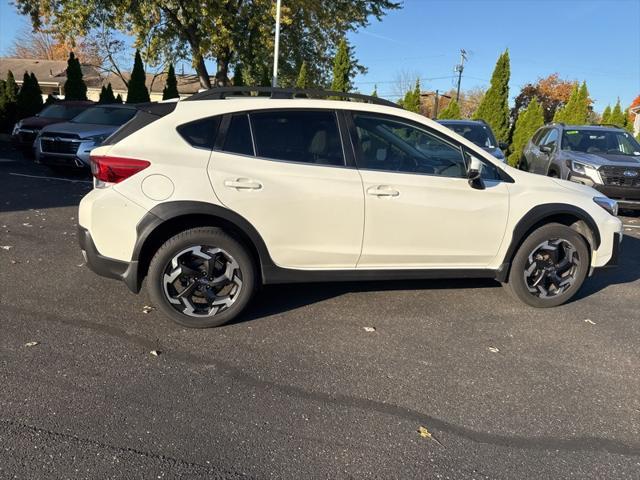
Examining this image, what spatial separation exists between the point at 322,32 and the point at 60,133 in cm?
1893

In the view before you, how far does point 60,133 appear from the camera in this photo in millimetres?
10578

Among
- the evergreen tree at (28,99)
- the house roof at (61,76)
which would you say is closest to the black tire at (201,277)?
the evergreen tree at (28,99)

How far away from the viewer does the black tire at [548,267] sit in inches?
177

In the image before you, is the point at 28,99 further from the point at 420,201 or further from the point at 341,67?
the point at 420,201

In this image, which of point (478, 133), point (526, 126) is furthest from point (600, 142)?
point (526, 126)

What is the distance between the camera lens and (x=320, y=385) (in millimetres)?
3193

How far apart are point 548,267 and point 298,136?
98.7 inches

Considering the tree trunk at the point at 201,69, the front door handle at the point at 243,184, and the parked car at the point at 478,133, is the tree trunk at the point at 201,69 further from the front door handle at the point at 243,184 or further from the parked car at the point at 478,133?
the front door handle at the point at 243,184

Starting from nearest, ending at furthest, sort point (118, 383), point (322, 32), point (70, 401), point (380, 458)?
point (380, 458), point (70, 401), point (118, 383), point (322, 32)

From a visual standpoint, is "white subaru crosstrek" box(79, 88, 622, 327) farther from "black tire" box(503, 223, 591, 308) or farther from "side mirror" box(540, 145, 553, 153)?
"side mirror" box(540, 145, 553, 153)

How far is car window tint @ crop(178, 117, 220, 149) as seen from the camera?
3.80 metres

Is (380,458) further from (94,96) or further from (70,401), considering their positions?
(94,96)

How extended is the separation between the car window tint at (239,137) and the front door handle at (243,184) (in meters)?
0.24

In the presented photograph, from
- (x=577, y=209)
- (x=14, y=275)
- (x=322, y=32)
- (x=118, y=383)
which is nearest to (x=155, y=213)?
(x=118, y=383)
